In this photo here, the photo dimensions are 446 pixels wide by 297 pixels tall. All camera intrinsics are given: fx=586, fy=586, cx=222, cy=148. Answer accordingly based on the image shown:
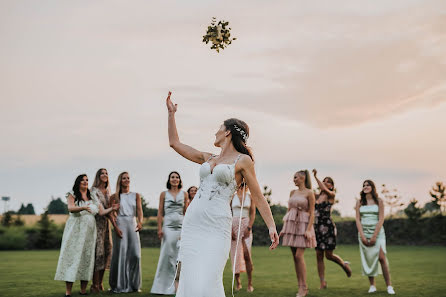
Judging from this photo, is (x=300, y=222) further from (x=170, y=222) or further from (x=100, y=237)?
(x=100, y=237)

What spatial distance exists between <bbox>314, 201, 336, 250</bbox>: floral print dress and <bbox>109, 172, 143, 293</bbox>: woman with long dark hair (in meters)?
4.11

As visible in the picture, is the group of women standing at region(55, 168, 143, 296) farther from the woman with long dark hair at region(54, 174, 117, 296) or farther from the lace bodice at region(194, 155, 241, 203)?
the lace bodice at region(194, 155, 241, 203)

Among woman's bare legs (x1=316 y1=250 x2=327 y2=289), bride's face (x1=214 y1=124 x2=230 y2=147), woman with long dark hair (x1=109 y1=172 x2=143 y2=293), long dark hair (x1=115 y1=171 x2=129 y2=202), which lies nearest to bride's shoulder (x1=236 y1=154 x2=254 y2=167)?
bride's face (x1=214 y1=124 x2=230 y2=147)

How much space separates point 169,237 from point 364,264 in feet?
13.8

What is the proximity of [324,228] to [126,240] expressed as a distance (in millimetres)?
A: 4491

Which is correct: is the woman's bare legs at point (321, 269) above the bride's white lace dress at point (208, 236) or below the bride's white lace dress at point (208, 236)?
below

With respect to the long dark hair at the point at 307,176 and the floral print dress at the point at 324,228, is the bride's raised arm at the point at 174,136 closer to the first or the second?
the long dark hair at the point at 307,176

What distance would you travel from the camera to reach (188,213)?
216 inches

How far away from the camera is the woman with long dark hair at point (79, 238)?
11570mm

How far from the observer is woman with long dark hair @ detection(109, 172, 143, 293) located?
1243 centimetres

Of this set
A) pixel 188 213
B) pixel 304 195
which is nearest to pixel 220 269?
pixel 188 213

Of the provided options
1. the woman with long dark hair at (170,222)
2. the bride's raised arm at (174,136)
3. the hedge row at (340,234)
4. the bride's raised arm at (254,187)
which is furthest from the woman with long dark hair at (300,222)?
the hedge row at (340,234)

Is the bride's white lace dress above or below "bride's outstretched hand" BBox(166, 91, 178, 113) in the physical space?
below

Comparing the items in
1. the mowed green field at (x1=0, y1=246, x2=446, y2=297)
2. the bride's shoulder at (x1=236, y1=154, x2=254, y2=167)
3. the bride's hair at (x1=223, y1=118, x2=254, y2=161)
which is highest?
the bride's hair at (x1=223, y1=118, x2=254, y2=161)
